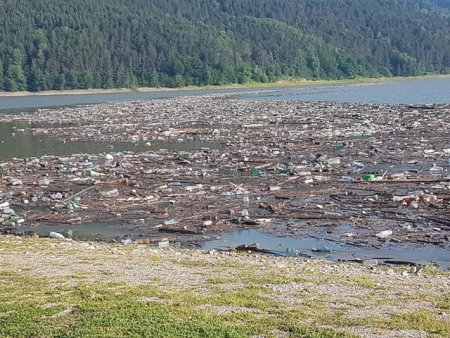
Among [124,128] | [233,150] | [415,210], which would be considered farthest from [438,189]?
[124,128]

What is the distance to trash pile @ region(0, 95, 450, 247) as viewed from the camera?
21047mm

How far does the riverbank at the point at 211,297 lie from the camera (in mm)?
10172

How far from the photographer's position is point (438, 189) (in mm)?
24422

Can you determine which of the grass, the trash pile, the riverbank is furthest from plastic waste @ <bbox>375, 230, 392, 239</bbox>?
the grass

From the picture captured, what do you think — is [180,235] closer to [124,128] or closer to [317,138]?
[317,138]

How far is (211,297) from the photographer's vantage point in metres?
11.9

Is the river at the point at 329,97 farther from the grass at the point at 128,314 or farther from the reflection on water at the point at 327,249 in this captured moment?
the grass at the point at 128,314

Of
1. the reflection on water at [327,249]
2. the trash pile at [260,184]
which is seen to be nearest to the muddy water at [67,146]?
the trash pile at [260,184]

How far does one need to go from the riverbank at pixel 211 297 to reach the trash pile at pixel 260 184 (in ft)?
14.3

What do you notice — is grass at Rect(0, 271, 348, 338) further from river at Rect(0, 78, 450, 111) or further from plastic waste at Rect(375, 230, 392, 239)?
river at Rect(0, 78, 450, 111)

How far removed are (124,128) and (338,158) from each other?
26.4 meters

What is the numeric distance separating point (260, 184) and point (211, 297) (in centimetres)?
1571

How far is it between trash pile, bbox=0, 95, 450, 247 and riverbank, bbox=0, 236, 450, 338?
14.3 feet

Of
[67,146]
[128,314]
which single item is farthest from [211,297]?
[67,146]
